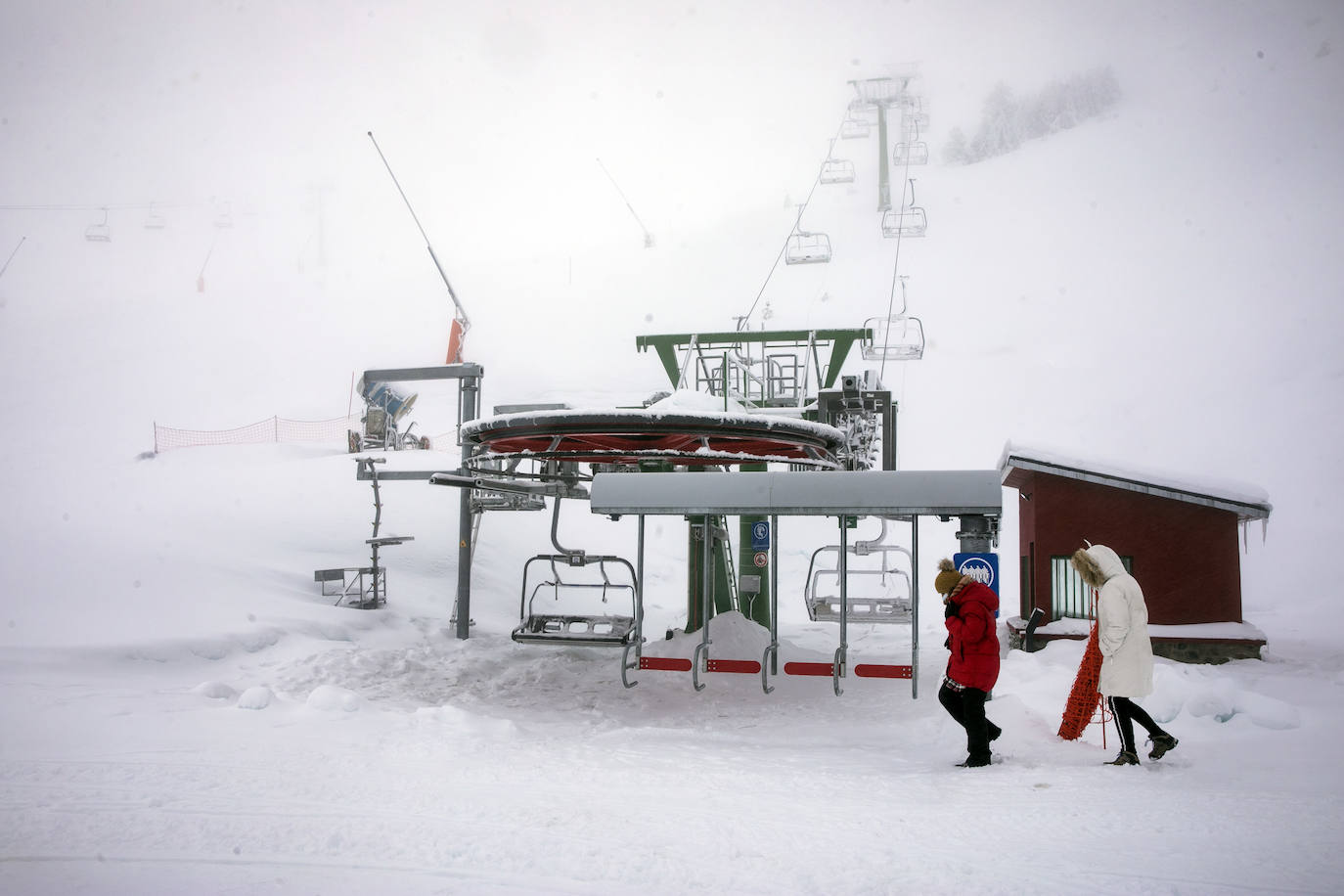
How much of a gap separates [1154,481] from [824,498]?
24.0 feet

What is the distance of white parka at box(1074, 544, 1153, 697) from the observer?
6.08 m

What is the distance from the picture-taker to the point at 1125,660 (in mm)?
6102

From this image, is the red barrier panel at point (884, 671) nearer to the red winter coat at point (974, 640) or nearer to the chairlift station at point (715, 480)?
the chairlift station at point (715, 480)

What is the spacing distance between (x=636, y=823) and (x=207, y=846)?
2.12m

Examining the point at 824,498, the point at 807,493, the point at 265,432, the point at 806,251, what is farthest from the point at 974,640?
the point at 806,251

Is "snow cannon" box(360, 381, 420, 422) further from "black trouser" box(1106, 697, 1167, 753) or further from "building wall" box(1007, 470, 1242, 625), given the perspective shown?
"black trouser" box(1106, 697, 1167, 753)

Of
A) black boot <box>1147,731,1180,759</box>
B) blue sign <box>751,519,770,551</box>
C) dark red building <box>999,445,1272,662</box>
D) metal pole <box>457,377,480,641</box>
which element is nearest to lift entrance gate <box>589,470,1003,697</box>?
black boot <box>1147,731,1180,759</box>

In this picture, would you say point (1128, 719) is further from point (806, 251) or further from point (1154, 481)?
point (806, 251)

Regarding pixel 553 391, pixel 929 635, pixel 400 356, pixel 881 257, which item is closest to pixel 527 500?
pixel 929 635

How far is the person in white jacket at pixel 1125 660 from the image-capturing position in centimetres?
603

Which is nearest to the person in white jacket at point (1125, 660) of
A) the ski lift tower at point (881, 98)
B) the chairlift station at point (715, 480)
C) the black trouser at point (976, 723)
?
the black trouser at point (976, 723)

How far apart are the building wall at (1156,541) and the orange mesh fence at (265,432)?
28731 mm

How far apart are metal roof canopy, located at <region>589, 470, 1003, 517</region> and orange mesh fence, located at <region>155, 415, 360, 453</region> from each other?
3011 cm

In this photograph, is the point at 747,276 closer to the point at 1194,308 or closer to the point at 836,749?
the point at 1194,308
